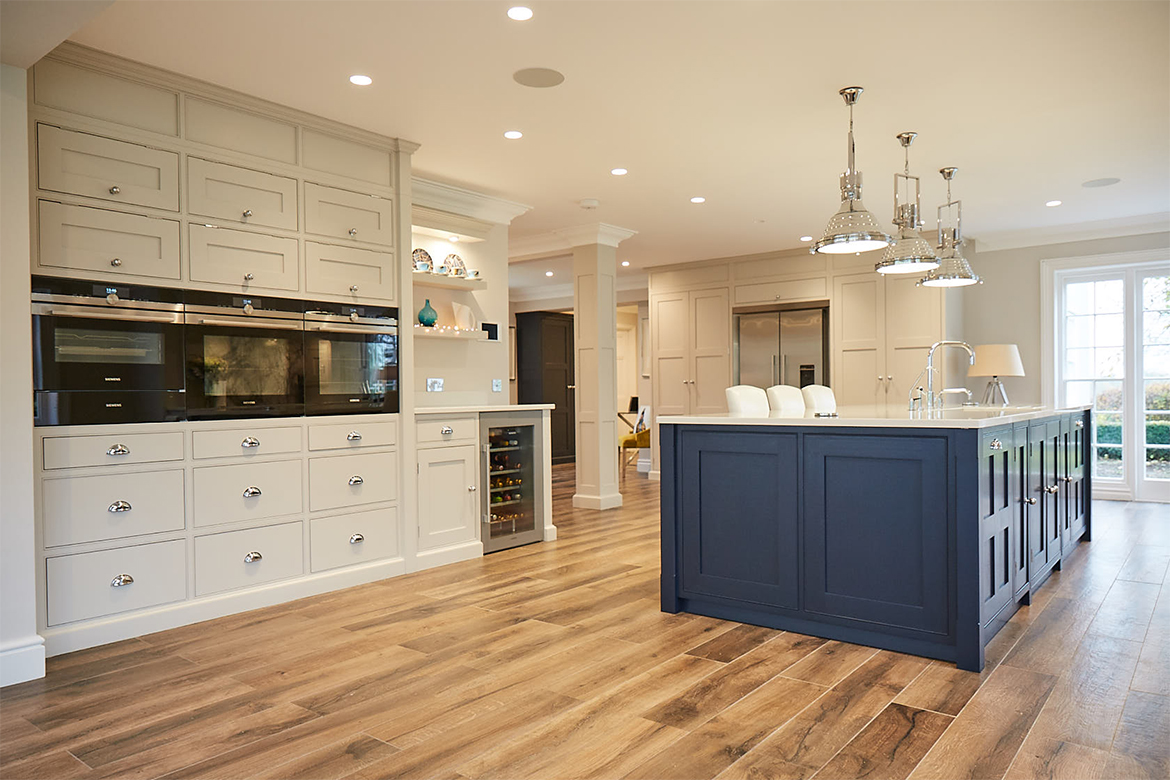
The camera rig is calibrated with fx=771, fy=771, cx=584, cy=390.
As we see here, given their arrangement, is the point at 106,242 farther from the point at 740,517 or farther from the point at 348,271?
the point at 740,517

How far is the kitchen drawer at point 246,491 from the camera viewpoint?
11.3 feet

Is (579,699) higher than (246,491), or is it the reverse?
(246,491)

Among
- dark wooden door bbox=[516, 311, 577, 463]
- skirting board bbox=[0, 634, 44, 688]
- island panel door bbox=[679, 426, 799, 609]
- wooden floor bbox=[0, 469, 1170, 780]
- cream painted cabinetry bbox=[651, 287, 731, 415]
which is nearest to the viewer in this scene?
wooden floor bbox=[0, 469, 1170, 780]

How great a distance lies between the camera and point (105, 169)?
319 centimetres

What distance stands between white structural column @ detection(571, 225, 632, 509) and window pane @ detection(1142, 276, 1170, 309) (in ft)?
15.1

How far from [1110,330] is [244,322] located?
7166mm

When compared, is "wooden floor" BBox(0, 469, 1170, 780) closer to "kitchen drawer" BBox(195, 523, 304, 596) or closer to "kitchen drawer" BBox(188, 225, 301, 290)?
"kitchen drawer" BBox(195, 523, 304, 596)

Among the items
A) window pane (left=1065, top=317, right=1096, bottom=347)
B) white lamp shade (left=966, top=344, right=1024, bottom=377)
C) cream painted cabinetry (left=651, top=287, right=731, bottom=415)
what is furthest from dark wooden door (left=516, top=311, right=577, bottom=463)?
window pane (left=1065, top=317, right=1096, bottom=347)

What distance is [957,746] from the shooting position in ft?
7.09

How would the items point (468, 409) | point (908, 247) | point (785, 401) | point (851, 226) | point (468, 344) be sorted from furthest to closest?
point (468, 344)
point (468, 409)
point (785, 401)
point (908, 247)
point (851, 226)

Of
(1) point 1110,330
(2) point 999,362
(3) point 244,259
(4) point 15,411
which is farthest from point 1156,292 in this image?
(4) point 15,411

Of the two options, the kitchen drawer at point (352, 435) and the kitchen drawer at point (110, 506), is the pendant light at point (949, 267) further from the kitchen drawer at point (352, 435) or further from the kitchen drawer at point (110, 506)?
the kitchen drawer at point (110, 506)

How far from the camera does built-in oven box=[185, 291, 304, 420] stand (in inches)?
136

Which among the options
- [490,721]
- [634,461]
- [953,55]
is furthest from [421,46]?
[634,461]
